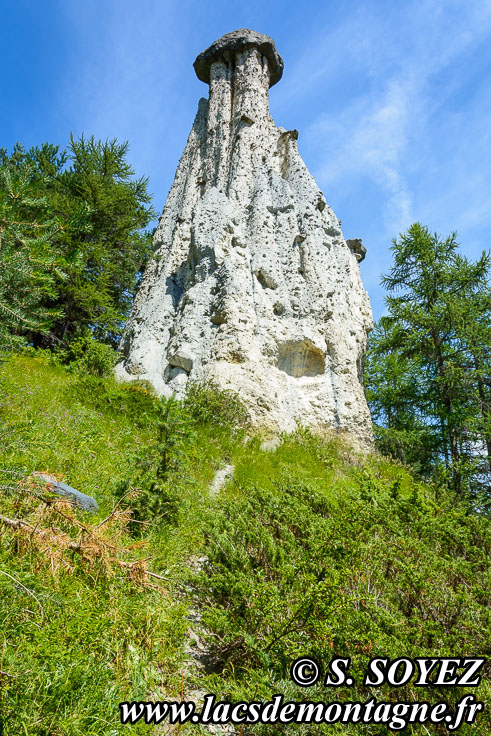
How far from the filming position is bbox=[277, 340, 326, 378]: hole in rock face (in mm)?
11922

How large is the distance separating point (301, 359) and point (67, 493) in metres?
9.22

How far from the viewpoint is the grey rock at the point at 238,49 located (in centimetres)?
1747

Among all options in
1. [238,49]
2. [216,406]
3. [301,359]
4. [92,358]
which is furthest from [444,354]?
[238,49]

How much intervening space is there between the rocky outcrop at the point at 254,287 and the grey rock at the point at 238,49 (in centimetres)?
100

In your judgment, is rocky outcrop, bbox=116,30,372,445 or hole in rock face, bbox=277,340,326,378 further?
hole in rock face, bbox=277,340,326,378

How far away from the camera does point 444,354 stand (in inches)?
536

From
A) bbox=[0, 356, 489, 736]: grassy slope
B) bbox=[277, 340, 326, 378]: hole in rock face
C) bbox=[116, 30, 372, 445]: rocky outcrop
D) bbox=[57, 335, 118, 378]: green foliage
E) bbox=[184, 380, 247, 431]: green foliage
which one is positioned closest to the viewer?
bbox=[0, 356, 489, 736]: grassy slope

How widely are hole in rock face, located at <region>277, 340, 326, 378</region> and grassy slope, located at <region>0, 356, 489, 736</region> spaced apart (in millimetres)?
7337

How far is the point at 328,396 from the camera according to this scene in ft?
37.9

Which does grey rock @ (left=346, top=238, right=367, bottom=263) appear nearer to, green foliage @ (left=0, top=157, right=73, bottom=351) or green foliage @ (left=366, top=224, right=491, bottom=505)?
green foliage @ (left=366, top=224, right=491, bottom=505)

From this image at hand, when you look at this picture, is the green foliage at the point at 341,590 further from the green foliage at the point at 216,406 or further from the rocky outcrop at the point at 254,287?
the rocky outcrop at the point at 254,287

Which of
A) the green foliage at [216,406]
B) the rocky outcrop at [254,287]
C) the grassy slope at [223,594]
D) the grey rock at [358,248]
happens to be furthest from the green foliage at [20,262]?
the grey rock at [358,248]

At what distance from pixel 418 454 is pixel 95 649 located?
12.9 m

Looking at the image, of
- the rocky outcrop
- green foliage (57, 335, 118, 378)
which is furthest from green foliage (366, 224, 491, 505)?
green foliage (57, 335, 118, 378)
